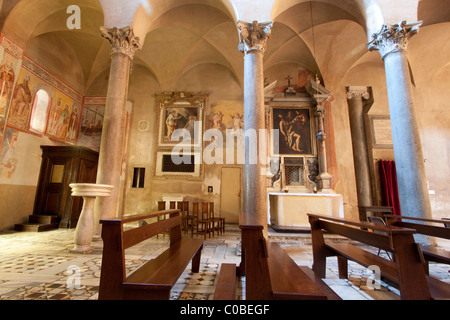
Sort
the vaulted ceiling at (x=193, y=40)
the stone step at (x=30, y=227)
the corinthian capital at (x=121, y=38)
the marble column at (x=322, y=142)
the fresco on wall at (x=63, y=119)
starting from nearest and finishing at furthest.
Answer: the corinthian capital at (x=121, y=38) < the stone step at (x=30, y=227) < the vaulted ceiling at (x=193, y=40) < the marble column at (x=322, y=142) < the fresco on wall at (x=63, y=119)

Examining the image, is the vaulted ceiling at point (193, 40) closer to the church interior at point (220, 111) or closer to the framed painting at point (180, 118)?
the church interior at point (220, 111)

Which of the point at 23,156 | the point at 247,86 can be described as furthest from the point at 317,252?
the point at 23,156

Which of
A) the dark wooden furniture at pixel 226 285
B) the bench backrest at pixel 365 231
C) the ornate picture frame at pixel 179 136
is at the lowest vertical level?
the dark wooden furniture at pixel 226 285

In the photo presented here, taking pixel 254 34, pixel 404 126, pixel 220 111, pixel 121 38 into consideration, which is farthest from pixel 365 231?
pixel 220 111

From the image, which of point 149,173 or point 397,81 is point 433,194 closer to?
point 397,81

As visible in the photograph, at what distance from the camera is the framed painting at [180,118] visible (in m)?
9.33

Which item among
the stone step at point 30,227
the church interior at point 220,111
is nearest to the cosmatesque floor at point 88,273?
the church interior at point 220,111

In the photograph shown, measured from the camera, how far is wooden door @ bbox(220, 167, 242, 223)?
898 cm

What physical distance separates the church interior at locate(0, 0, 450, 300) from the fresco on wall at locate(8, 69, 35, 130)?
4 cm

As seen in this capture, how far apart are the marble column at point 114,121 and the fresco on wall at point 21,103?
3907 mm

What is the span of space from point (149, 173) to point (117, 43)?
506 centimetres

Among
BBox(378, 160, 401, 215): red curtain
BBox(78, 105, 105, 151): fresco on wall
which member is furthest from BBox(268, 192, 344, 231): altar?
BBox(78, 105, 105, 151): fresco on wall

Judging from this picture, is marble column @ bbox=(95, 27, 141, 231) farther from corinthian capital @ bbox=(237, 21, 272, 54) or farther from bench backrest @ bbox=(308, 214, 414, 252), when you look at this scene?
bench backrest @ bbox=(308, 214, 414, 252)

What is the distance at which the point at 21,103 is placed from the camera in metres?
7.08
